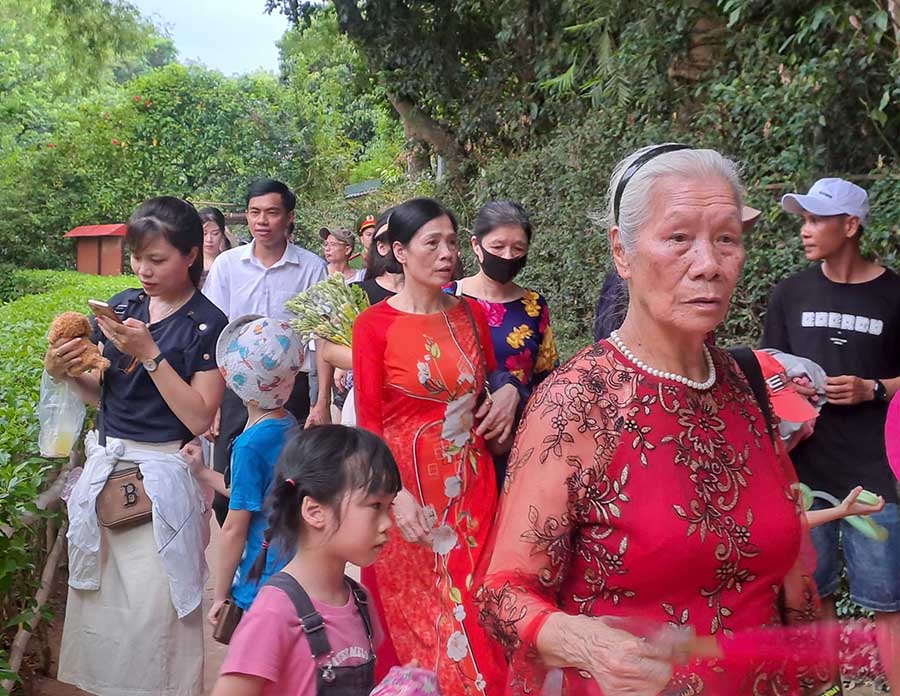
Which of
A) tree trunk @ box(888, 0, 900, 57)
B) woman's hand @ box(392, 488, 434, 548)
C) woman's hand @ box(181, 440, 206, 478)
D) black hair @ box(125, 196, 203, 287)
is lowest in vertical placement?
woman's hand @ box(392, 488, 434, 548)

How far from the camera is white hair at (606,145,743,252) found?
2.21 metres

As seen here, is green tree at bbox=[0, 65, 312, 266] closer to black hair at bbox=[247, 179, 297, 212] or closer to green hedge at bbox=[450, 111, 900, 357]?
green hedge at bbox=[450, 111, 900, 357]

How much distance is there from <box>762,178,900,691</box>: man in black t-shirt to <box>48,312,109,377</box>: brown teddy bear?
2759 mm

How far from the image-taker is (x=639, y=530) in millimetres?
2039

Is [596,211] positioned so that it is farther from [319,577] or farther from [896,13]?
[319,577]

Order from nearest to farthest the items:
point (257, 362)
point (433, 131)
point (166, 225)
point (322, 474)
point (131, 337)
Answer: point (322, 474) < point (131, 337) < point (166, 225) < point (257, 362) < point (433, 131)

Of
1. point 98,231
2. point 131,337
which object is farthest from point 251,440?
point 98,231

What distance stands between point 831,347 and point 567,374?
8.59 ft

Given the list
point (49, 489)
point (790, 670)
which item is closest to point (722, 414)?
point (790, 670)

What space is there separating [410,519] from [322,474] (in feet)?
3.37

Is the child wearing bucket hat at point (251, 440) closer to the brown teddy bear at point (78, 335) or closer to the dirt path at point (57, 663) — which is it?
the brown teddy bear at point (78, 335)

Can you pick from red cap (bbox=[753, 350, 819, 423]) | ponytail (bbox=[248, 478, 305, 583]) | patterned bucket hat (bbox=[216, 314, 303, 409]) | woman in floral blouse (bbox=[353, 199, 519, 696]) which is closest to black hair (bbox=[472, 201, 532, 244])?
woman in floral blouse (bbox=[353, 199, 519, 696])

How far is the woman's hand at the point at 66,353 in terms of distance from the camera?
376 cm

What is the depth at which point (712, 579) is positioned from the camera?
6.77 feet
